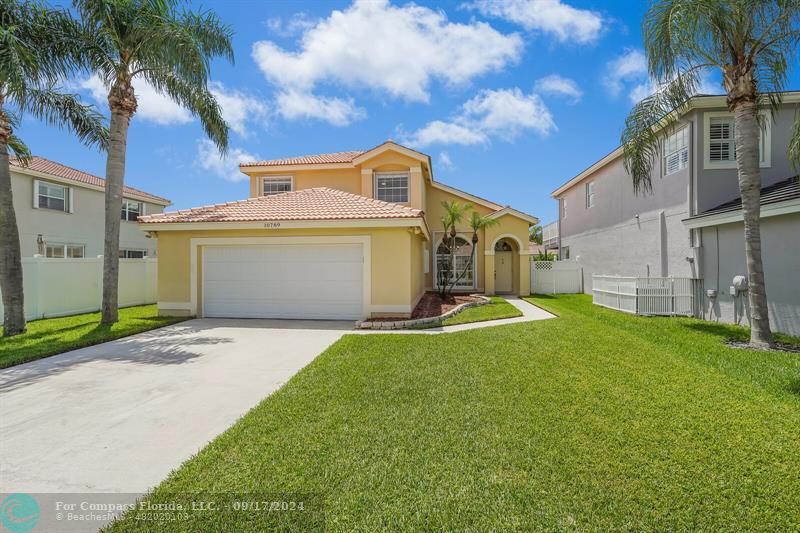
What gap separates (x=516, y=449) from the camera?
3.82 m

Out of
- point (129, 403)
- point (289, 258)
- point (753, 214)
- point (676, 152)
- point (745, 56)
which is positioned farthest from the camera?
point (676, 152)

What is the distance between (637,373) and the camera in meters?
6.39

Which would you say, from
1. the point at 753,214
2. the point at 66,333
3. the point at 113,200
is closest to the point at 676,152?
the point at 753,214

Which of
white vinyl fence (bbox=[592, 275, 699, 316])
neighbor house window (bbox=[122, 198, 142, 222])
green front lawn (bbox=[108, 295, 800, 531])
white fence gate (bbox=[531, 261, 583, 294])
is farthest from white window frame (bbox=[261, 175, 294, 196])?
white vinyl fence (bbox=[592, 275, 699, 316])

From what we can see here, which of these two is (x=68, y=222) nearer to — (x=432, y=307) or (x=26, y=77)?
(x=26, y=77)

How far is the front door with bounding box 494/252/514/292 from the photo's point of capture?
21.3 meters

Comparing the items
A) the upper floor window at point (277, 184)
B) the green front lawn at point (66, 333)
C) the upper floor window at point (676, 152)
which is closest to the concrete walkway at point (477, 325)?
the green front lawn at point (66, 333)

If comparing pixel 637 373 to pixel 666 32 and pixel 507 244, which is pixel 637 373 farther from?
pixel 507 244

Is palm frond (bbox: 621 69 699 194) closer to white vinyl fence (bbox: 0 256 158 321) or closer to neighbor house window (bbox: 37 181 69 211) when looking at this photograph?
white vinyl fence (bbox: 0 256 158 321)

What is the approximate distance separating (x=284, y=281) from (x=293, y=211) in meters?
2.49

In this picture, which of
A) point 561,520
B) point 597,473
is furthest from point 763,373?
point 561,520

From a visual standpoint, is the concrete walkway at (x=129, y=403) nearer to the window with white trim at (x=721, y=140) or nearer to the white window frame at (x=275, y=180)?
the white window frame at (x=275, y=180)

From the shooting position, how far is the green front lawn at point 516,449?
2895 millimetres

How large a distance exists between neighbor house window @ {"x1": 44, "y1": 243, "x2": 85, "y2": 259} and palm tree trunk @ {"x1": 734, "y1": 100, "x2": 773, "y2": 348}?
2729 cm
